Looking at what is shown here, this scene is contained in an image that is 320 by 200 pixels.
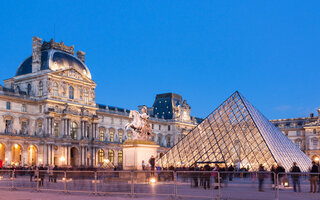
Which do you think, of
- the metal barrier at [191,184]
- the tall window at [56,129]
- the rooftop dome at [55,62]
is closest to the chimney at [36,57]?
the rooftop dome at [55,62]

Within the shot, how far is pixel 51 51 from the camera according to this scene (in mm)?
54812

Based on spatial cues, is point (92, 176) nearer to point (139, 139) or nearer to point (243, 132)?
Answer: point (139, 139)

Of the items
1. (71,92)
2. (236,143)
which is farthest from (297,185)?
(71,92)

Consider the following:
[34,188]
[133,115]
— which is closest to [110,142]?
[133,115]

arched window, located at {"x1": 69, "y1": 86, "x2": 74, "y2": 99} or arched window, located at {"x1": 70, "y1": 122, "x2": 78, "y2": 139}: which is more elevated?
arched window, located at {"x1": 69, "y1": 86, "x2": 74, "y2": 99}

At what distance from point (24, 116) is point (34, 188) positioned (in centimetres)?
3634

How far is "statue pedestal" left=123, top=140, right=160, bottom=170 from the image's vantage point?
Answer: 21.1 metres

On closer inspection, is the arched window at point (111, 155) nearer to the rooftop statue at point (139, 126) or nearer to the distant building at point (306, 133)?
the distant building at point (306, 133)

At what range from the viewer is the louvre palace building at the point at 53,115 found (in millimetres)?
50438

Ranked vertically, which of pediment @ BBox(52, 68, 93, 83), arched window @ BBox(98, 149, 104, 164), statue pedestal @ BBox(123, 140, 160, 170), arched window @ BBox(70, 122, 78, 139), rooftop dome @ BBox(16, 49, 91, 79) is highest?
rooftop dome @ BBox(16, 49, 91, 79)

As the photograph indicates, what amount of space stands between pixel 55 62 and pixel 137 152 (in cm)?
3541

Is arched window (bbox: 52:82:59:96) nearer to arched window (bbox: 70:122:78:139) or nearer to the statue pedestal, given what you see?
arched window (bbox: 70:122:78:139)

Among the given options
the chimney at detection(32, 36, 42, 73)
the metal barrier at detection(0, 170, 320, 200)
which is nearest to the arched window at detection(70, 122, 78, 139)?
the chimney at detection(32, 36, 42, 73)

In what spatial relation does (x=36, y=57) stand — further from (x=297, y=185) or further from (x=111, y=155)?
(x=297, y=185)
